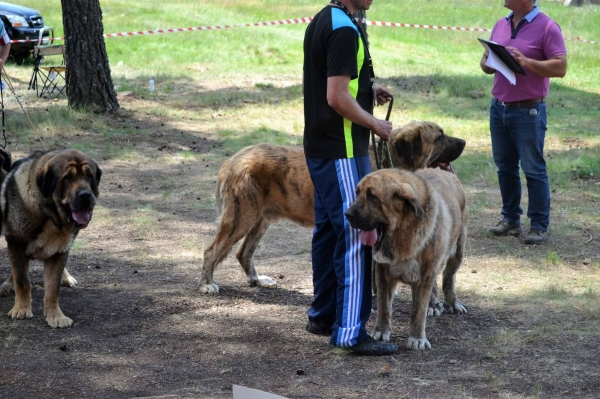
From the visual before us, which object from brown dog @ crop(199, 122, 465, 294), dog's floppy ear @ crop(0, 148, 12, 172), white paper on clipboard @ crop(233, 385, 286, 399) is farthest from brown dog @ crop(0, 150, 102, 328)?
white paper on clipboard @ crop(233, 385, 286, 399)

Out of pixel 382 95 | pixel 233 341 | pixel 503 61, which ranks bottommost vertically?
pixel 233 341

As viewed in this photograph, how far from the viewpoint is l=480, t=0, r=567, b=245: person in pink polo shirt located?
25.8 ft

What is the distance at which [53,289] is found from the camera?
5.86 metres

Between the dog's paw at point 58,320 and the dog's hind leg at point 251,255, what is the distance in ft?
5.74

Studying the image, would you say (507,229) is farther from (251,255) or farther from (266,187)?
(266,187)

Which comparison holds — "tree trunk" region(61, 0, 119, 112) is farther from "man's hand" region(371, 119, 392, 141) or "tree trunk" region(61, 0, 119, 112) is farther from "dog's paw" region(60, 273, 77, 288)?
"man's hand" region(371, 119, 392, 141)

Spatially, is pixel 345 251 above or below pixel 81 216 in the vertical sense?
above

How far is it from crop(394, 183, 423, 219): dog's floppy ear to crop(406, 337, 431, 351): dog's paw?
971 millimetres

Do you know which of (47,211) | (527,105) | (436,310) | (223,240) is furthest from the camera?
(527,105)

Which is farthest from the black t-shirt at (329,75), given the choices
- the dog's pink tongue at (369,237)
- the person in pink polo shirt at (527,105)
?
the person in pink polo shirt at (527,105)

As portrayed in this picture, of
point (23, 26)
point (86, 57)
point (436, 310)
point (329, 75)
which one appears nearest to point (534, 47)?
point (436, 310)

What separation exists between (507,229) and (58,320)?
5.02m

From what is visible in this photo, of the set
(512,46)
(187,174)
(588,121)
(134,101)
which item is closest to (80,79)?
(134,101)

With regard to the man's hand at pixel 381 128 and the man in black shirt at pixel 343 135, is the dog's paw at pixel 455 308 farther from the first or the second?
the man's hand at pixel 381 128
